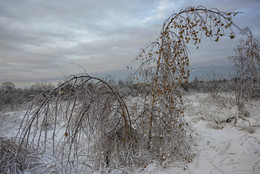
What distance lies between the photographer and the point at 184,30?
336 centimetres

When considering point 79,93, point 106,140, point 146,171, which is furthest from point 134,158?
point 79,93

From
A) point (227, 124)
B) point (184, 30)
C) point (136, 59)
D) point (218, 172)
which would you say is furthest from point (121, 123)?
point (227, 124)

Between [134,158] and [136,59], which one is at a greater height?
[136,59]

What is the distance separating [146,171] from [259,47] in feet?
17.3

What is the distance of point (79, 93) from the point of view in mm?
2924

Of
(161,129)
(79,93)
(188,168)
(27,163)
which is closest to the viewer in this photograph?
(79,93)

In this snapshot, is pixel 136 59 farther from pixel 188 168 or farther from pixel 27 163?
pixel 27 163

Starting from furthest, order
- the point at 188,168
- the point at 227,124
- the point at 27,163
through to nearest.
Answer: the point at 227,124 < the point at 27,163 < the point at 188,168

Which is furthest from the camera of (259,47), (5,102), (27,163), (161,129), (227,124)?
(5,102)

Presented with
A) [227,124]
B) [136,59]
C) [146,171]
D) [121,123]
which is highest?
[136,59]

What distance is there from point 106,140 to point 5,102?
10.6 meters

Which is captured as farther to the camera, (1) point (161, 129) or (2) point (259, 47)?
(2) point (259, 47)

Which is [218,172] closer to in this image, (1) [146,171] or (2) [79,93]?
(1) [146,171]

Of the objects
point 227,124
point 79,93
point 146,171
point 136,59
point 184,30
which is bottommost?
point 146,171
